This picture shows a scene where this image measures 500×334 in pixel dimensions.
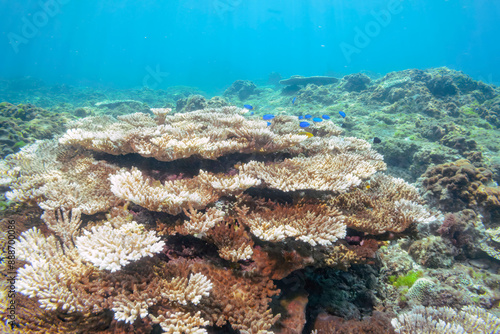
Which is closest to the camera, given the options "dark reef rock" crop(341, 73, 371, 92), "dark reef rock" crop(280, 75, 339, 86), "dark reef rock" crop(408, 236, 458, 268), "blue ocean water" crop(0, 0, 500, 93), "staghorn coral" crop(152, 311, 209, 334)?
"staghorn coral" crop(152, 311, 209, 334)

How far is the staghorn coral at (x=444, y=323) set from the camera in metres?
2.53

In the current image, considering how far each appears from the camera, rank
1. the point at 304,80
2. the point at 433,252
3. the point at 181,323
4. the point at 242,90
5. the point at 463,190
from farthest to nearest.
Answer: the point at 242,90
the point at 304,80
the point at 463,190
the point at 433,252
the point at 181,323

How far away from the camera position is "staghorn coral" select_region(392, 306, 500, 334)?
2534mm

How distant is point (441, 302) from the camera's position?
3.73 meters

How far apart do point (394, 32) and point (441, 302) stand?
22090 cm

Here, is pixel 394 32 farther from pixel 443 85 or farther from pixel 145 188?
pixel 145 188

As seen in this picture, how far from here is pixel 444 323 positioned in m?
2.49

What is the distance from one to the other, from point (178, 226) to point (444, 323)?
3419mm

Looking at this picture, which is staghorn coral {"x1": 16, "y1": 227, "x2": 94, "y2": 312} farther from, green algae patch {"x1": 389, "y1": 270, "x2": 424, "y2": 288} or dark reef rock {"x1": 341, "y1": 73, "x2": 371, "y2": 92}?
dark reef rock {"x1": 341, "y1": 73, "x2": 371, "y2": 92}

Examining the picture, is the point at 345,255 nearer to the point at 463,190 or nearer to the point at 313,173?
the point at 313,173

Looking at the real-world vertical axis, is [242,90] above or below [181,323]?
above

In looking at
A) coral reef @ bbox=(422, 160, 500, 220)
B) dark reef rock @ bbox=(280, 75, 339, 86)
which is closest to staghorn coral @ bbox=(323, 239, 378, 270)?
coral reef @ bbox=(422, 160, 500, 220)

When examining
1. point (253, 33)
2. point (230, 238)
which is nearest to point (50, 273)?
point (230, 238)

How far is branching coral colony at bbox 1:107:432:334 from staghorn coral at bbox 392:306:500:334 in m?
0.91
